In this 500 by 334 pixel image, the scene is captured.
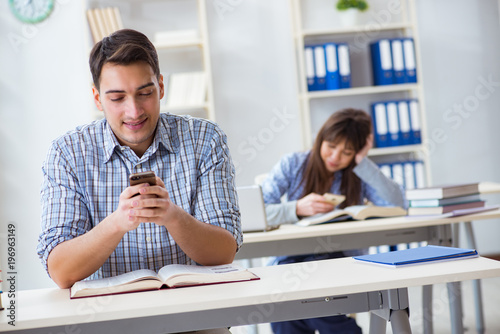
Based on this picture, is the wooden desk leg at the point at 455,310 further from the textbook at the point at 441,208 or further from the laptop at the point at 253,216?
the laptop at the point at 253,216

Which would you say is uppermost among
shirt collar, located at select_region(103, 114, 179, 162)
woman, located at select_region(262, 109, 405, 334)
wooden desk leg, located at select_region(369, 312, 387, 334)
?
shirt collar, located at select_region(103, 114, 179, 162)

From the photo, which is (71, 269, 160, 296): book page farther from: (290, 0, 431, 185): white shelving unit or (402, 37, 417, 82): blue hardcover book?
(402, 37, 417, 82): blue hardcover book

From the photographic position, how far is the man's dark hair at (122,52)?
60.2 inches

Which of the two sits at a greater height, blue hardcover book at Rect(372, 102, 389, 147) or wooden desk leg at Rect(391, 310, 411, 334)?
blue hardcover book at Rect(372, 102, 389, 147)

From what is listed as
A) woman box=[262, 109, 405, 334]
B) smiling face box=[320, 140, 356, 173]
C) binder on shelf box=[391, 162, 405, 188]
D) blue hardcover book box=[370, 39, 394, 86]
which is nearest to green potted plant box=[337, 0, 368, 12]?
blue hardcover book box=[370, 39, 394, 86]

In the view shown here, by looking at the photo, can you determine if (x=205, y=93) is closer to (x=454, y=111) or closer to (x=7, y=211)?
(x=7, y=211)

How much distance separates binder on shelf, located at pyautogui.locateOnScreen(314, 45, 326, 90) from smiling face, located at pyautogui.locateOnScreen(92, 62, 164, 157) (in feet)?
7.98

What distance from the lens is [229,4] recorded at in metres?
4.13

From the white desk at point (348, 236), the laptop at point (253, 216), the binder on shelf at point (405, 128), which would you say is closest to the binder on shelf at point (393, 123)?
the binder on shelf at point (405, 128)

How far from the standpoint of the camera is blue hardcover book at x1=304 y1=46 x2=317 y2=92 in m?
3.88

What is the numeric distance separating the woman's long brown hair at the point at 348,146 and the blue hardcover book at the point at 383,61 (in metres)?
1.23

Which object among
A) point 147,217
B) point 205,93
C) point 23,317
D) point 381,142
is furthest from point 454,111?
point 23,317

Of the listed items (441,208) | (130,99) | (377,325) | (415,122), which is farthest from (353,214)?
(415,122)

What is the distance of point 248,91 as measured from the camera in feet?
13.7
